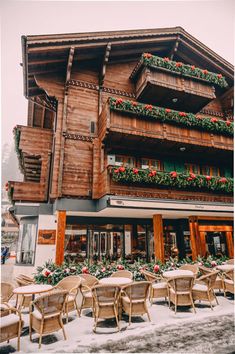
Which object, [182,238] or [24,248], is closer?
[24,248]

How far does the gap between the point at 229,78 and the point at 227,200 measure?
9210 mm

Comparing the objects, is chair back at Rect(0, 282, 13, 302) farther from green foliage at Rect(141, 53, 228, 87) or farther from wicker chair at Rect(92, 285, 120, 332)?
green foliage at Rect(141, 53, 228, 87)

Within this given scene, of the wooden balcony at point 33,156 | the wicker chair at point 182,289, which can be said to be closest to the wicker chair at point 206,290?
the wicker chair at point 182,289

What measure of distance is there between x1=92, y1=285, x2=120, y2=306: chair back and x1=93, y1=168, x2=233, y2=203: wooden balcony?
4411 millimetres

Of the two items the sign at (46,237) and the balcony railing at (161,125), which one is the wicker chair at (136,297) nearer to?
→ the sign at (46,237)

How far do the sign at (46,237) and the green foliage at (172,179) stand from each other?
175 inches

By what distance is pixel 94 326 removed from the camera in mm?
5320

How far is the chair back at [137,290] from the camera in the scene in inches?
225

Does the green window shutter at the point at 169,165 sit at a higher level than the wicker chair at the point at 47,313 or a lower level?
higher

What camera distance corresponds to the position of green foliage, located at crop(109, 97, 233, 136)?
10.5 metres

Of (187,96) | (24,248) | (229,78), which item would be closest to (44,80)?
(187,96)

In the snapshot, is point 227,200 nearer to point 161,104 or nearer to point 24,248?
point 161,104

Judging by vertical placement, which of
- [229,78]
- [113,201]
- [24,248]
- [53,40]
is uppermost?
[229,78]

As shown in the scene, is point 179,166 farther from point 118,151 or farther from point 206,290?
point 206,290
